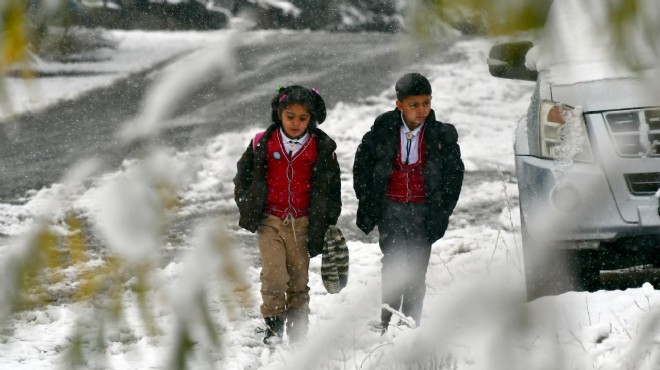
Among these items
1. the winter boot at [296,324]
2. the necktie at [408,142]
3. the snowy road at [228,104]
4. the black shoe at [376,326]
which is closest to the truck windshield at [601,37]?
the black shoe at [376,326]

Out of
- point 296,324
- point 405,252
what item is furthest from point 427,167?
point 296,324

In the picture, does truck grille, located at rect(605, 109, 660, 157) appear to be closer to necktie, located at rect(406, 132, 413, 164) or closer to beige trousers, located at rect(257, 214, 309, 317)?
necktie, located at rect(406, 132, 413, 164)

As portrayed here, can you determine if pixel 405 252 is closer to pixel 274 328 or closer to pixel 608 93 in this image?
pixel 274 328

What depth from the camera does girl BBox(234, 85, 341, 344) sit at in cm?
420

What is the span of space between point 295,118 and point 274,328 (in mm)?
1091

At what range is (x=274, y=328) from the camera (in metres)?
4.64

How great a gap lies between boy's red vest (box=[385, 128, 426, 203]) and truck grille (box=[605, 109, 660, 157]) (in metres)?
1.76

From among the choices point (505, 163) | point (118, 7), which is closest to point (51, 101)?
point (505, 163)

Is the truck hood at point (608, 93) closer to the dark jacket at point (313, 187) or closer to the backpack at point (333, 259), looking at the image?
the dark jacket at point (313, 187)

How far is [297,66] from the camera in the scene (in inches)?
577

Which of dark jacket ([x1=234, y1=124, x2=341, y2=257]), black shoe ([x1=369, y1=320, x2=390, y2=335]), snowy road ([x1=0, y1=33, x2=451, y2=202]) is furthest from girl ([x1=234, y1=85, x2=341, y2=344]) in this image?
snowy road ([x1=0, y1=33, x2=451, y2=202])

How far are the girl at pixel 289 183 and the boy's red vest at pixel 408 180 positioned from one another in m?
0.25

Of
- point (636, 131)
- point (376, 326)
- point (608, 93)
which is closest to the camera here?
point (608, 93)

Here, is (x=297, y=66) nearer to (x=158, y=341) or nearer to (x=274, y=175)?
(x=274, y=175)
